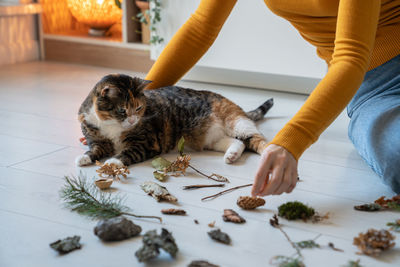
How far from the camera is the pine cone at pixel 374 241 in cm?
114

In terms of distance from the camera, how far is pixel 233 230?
124 centimetres

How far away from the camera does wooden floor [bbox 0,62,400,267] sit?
1122 millimetres

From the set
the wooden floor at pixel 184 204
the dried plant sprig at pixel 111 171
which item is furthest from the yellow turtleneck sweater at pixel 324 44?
the dried plant sprig at pixel 111 171

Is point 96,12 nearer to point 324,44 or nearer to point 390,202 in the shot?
point 324,44

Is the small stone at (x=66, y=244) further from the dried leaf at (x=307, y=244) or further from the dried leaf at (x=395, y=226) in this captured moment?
the dried leaf at (x=395, y=226)

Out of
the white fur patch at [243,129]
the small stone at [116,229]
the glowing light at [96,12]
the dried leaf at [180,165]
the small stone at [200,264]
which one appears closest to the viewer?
the small stone at [200,264]

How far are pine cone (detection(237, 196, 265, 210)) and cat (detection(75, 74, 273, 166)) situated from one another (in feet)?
1.27

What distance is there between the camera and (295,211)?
4.30 ft

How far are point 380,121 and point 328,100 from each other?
0.40 meters

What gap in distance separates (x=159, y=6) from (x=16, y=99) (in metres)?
0.95

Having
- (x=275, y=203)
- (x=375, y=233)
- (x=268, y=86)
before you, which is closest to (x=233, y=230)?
(x=275, y=203)

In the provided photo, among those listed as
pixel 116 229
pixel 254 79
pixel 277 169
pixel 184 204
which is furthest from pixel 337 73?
pixel 254 79

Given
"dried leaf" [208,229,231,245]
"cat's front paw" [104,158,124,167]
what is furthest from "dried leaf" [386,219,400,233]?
"cat's front paw" [104,158,124,167]

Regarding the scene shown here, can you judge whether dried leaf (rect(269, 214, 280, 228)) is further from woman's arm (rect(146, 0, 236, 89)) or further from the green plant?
the green plant
